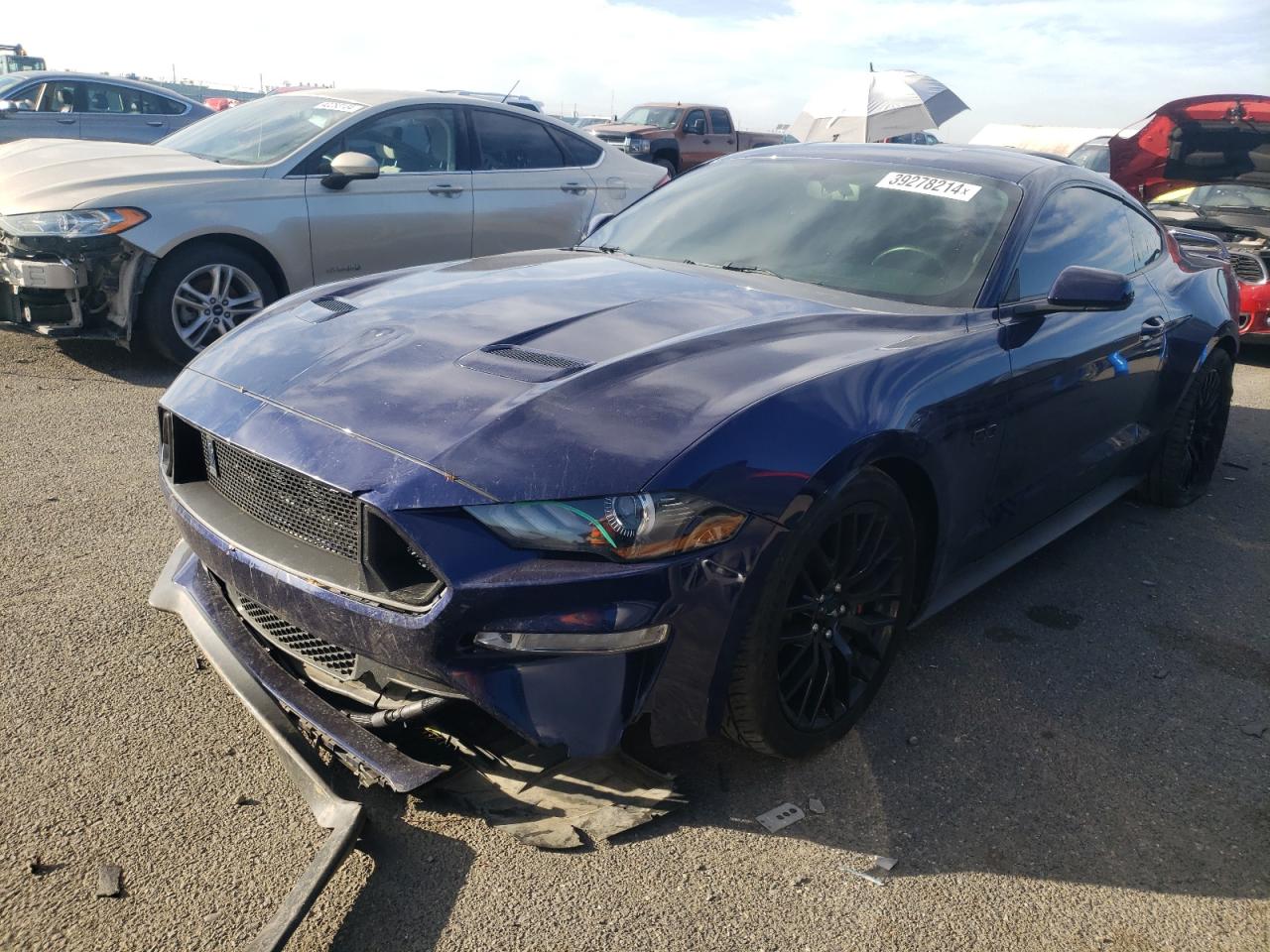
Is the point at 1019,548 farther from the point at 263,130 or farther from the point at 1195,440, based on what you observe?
the point at 263,130

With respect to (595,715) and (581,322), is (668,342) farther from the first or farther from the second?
(595,715)

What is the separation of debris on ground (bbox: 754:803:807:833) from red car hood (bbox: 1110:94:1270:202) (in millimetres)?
6798

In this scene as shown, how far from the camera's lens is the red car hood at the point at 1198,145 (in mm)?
7836

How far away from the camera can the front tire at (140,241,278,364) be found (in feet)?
19.2

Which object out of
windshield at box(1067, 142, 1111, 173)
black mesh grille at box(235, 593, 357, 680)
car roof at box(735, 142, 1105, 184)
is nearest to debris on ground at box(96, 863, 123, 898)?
black mesh grille at box(235, 593, 357, 680)

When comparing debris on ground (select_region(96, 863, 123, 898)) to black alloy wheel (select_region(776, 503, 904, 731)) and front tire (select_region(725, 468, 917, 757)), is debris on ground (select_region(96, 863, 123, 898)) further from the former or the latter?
black alloy wheel (select_region(776, 503, 904, 731))

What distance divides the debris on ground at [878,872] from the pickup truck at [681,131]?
18.2 meters

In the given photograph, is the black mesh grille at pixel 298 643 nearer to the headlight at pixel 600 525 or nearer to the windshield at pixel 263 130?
the headlight at pixel 600 525

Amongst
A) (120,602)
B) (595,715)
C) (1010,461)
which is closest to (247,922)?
(595,715)

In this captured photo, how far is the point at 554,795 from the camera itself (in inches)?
96.7

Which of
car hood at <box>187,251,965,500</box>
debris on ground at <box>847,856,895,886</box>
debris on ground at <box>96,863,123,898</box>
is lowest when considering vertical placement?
debris on ground at <box>847,856,895,886</box>

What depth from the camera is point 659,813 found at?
2.47 m

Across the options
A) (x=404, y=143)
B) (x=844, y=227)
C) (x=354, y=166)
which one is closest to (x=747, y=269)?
(x=844, y=227)

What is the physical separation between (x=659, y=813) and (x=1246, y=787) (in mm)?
1616
